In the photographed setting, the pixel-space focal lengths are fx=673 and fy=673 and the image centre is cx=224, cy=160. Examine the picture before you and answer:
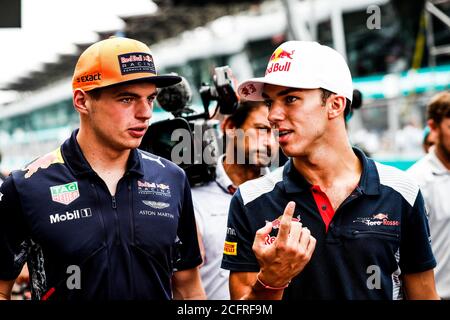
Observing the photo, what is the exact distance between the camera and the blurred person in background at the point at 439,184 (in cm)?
381

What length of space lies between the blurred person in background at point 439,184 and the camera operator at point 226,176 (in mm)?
985

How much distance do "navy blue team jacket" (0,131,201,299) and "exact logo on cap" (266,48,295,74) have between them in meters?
0.63

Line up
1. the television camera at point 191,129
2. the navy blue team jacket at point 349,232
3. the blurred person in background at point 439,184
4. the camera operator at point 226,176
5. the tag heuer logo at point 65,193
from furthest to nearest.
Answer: the blurred person in background at point 439,184 < the camera operator at point 226,176 < the television camera at point 191,129 < the tag heuer logo at point 65,193 < the navy blue team jacket at point 349,232

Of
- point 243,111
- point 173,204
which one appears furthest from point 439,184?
point 173,204

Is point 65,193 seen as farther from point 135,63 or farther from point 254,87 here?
point 254,87

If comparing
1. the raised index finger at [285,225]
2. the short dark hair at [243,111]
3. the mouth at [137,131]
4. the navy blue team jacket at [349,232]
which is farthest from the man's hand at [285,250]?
the short dark hair at [243,111]

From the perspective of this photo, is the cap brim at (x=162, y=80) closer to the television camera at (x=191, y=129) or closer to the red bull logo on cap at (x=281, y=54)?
the red bull logo on cap at (x=281, y=54)

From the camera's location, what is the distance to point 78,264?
2322 millimetres

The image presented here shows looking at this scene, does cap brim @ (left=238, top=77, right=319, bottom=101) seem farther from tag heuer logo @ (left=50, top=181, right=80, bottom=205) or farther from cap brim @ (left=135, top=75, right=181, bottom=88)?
tag heuer logo @ (left=50, top=181, right=80, bottom=205)

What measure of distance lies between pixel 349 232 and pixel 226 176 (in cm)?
138

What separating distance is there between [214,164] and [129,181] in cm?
112

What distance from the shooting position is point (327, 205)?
2391 mm

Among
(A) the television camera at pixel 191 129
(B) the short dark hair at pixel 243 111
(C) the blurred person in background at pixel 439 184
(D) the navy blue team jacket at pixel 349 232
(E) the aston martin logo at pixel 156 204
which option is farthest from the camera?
(C) the blurred person in background at pixel 439 184
